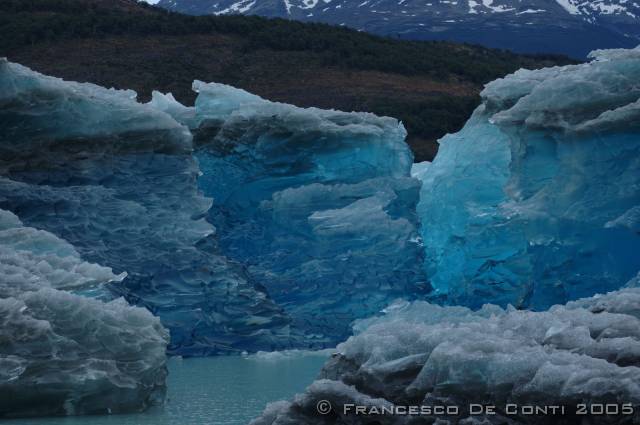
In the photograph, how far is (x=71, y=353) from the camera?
924cm

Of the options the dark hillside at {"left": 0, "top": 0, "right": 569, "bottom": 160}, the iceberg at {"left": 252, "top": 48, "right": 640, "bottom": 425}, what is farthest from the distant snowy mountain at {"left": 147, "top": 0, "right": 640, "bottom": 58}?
the iceberg at {"left": 252, "top": 48, "right": 640, "bottom": 425}

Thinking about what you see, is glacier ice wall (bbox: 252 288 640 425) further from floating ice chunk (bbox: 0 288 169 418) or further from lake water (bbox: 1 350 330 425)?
floating ice chunk (bbox: 0 288 169 418)

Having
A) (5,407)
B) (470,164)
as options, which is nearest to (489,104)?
(470,164)

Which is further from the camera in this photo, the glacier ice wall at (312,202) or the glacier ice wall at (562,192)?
the glacier ice wall at (312,202)

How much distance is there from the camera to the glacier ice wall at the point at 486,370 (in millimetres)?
5969

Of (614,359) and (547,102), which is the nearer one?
(614,359)

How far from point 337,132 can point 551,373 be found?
37.2 feet

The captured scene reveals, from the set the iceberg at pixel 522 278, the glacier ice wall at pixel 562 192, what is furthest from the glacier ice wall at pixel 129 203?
the glacier ice wall at pixel 562 192

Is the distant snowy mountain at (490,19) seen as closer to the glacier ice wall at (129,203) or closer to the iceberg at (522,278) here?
the iceberg at (522,278)

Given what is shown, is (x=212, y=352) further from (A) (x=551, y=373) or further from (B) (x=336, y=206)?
(A) (x=551, y=373)

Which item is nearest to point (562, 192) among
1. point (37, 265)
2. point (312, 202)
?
point (312, 202)

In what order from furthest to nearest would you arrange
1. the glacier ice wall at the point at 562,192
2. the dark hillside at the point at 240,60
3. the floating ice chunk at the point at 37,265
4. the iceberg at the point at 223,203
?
the dark hillside at the point at 240,60 < the iceberg at the point at 223,203 < the glacier ice wall at the point at 562,192 < the floating ice chunk at the point at 37,265

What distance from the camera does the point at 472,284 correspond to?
660 inches

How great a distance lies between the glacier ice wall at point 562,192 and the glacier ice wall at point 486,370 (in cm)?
720
